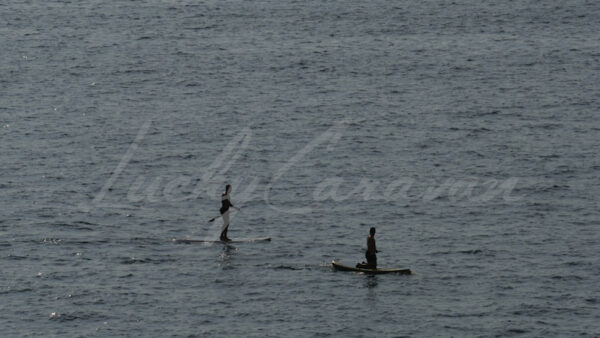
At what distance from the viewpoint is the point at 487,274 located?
65.7 meters

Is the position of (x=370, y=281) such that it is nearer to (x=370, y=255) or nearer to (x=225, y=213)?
(x=370, y=255)

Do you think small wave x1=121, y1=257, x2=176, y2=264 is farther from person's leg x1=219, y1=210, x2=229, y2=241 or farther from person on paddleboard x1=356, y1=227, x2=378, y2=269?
person on paddleboard x1=356, y1=227, x2=378, y2=269

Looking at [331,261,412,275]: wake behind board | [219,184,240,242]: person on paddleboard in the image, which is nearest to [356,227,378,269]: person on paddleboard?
[331,261,412,275]: wake behind board

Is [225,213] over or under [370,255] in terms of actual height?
over

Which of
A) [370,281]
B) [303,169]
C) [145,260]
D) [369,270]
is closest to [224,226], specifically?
[145,260]

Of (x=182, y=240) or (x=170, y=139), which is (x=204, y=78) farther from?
(x=182, y=240)

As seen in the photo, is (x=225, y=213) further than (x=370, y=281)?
Yes

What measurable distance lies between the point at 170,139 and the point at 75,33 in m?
49.5

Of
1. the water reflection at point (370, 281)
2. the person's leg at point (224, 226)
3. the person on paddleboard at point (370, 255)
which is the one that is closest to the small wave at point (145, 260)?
the person's leg at point (224, 226)

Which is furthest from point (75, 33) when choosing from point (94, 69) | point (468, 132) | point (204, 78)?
point (468, 132)

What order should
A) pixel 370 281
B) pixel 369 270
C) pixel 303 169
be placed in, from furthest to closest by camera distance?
pixel 303 169 < pixel 369 270 < pixel 370 281

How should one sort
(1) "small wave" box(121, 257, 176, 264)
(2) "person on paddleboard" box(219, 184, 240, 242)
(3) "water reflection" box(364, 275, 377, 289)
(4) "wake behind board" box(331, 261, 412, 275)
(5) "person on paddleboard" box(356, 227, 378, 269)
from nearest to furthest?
(3) "water reflection" box(364, 275, 377, 289)
(5) "person on paddleboard" box(356, 227, 378, 269)
(4) "wake behind board" box(331, 261, 412, 275)
(1) "small wave" box(121, 257, 176, 264)
(2) "person on paddleboard" box(219, 184, 240, 242)

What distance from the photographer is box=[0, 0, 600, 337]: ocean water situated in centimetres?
6109

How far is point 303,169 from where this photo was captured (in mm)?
87750
